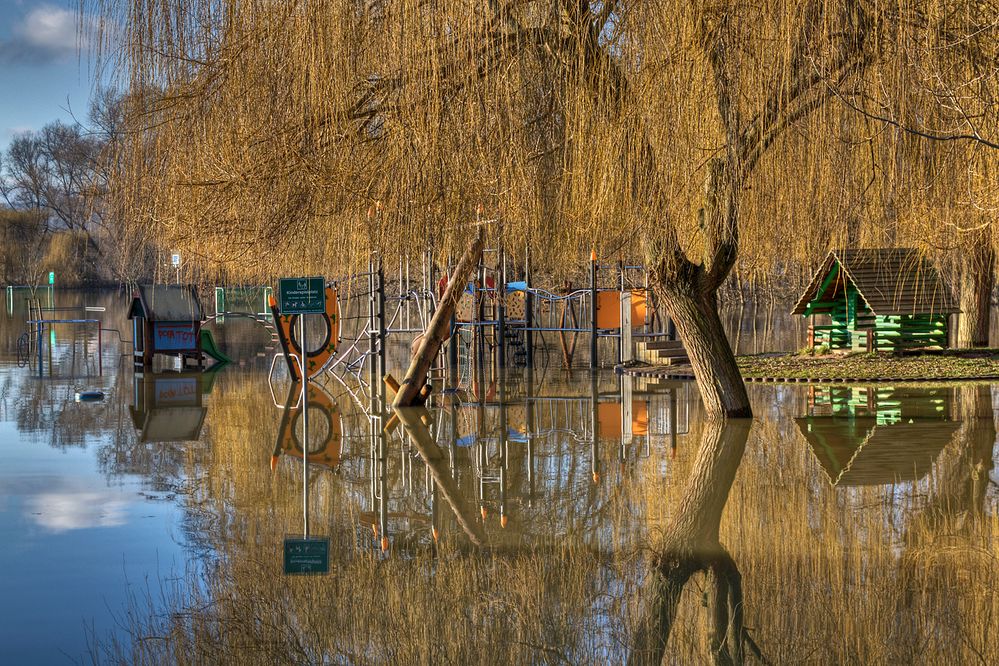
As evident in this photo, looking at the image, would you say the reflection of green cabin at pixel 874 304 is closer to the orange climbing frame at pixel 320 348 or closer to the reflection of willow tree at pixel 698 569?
the orange climbing frame at pixel 320 348

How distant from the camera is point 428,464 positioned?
35.7ft

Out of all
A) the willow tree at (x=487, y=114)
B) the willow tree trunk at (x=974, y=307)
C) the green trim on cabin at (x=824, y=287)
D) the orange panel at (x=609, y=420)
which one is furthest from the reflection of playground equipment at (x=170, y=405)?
the willow tree trunk at (x=974, y=307)

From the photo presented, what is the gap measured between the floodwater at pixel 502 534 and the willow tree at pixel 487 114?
2.25m

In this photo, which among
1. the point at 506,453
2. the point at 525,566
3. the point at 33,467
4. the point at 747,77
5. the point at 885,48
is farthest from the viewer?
the point at 506,453

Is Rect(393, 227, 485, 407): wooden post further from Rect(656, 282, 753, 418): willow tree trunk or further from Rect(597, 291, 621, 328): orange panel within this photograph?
Rect(597, 291, 621, 328): orange panel

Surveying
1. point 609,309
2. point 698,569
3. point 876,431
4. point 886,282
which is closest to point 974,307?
point 886,282

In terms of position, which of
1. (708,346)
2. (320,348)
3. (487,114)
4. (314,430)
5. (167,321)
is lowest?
(314,430)

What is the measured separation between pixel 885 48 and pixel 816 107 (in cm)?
80

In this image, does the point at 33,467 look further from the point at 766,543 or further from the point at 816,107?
the point at 816,107

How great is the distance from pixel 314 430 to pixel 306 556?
622cm

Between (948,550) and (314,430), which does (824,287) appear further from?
(948,550)

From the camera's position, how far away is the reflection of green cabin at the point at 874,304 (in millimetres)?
21641

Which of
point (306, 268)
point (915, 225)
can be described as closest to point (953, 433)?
point (915, 225)

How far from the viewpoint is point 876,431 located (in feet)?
42.2
